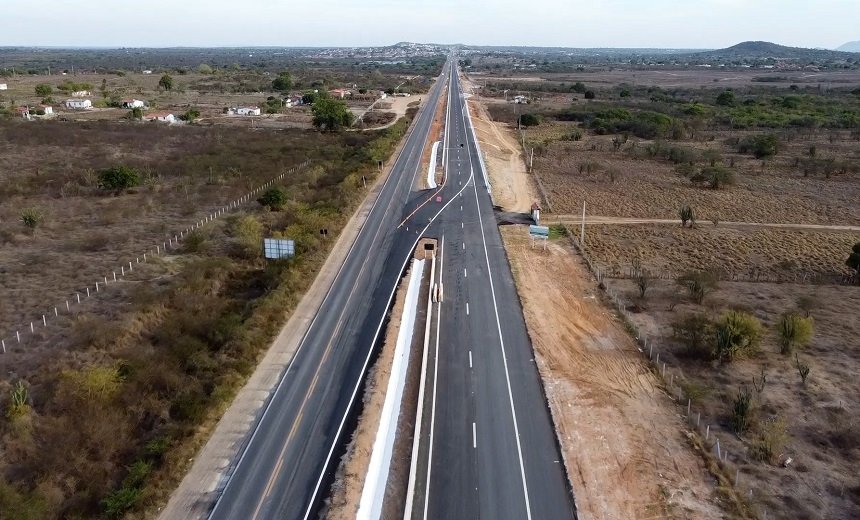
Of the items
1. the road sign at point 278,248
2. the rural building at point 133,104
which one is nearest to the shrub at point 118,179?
the road sign at point 278,248

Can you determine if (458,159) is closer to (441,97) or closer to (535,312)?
(535,312)

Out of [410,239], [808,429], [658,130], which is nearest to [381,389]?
[808,429]

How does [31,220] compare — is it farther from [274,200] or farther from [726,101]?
[726,101]

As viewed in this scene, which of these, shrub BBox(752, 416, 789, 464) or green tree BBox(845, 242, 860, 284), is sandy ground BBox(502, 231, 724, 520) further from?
green tree BBox(845, 242, 860, 284)

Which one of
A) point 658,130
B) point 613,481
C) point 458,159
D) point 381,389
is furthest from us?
point 658,130

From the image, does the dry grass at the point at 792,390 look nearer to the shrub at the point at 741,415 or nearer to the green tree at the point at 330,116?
the shrub at the point at 741,415

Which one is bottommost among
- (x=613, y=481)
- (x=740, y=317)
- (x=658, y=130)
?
(x=613, y=481)
